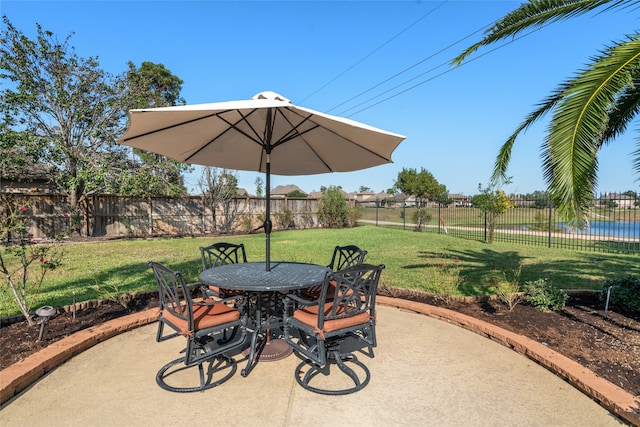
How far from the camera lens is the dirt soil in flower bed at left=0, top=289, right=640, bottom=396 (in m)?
2.81

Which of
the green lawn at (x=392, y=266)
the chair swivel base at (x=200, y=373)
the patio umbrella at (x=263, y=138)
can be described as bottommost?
the chair swivel base at (x=200, y=373)

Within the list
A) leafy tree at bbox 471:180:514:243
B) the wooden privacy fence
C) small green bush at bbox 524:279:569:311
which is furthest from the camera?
leafy tree at bbox 471:180:514:243

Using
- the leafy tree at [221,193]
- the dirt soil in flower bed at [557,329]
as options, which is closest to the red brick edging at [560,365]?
the dirt soil in flower bed at [557,329]

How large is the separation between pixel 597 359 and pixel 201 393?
3.27 meters

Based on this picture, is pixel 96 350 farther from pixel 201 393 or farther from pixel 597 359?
pixel 597 359

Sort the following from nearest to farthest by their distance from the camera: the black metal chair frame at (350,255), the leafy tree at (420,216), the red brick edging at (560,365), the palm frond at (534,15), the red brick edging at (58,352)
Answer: the red brick edging at (560,365) < the red brick edging at (58,352) < the palm frond at (534,15) < the black metal chair frame at (350,255) < the leafy tree at (420,216)

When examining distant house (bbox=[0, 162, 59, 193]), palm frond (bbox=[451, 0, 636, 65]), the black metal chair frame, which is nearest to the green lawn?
the black metal chair frame

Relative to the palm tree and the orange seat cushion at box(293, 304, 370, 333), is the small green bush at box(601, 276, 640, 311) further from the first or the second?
the orange seat cushion at box(293, 304, 370, 333)

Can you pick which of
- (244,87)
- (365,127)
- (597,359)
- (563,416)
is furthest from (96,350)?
(244,87)

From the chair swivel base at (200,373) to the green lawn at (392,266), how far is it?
2027 mm

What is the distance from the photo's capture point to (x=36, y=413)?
2207 millimetres

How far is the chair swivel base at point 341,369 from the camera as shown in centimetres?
247

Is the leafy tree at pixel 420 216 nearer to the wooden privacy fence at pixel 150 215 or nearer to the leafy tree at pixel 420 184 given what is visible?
the wooden privacy fence at pixel 150 215

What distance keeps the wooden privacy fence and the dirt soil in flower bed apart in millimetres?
9707
